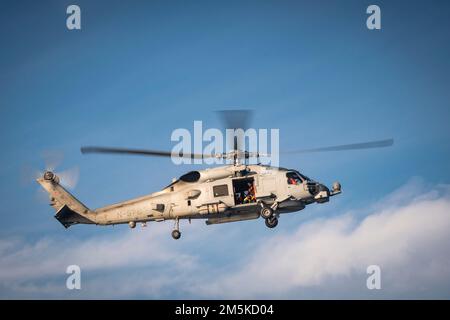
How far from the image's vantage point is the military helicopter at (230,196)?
2491 inches

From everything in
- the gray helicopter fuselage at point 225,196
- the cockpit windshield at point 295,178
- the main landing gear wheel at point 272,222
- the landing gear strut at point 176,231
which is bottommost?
the landing gear strut at point 176,231

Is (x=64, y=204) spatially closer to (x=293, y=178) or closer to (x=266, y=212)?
(x=266, y=212)

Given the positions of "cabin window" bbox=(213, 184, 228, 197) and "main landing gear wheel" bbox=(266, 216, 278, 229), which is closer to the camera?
"cabin window" bbox=(213, 184, 228, 197)

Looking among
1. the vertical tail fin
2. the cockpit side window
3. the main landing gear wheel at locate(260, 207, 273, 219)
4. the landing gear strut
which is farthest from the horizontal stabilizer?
the cockpit side window

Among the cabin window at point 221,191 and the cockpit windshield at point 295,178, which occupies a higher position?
the cockpit windshield at point 295,178

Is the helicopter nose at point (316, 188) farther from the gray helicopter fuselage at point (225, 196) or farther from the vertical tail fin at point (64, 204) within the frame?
the vertical tail fin at point (64, 204)

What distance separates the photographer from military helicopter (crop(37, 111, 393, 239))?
63.3m

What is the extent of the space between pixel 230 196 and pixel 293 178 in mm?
5263

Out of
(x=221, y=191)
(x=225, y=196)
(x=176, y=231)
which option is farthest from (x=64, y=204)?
(x=225, y=196)

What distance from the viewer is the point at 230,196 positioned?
63188 mm

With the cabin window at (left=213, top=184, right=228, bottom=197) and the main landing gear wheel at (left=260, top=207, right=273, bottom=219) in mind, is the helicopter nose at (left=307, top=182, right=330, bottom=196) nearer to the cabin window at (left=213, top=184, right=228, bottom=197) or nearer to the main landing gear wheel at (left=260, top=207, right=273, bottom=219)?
the main landing gear wheel at (left=260, top=207, right=273, bottom=219)

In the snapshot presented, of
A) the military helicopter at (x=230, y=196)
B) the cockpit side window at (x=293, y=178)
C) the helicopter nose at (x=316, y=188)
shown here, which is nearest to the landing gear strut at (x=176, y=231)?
the military helicopter at (x=230, y=196)
